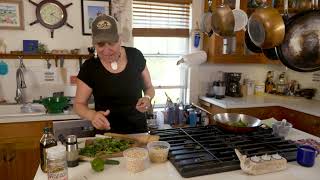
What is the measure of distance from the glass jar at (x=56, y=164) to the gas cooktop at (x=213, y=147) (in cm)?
48

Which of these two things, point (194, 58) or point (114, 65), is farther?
point (194, 58)

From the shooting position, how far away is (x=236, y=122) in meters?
1.72

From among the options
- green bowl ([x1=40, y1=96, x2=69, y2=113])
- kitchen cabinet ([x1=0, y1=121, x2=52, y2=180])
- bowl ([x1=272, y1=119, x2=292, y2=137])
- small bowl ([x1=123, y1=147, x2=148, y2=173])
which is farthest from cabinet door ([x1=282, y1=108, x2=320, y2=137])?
kitchen cabinet ([x1=0, y1=121, x2=52, y2=180])

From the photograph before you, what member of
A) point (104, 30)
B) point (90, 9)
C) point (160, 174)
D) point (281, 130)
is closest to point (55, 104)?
point (90, 9)

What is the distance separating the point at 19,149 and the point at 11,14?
1.33 m

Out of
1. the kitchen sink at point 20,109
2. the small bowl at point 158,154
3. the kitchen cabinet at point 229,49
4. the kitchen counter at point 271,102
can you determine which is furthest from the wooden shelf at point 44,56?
the small bowl at point 158,154

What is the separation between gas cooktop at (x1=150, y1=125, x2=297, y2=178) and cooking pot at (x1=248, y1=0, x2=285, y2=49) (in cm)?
54

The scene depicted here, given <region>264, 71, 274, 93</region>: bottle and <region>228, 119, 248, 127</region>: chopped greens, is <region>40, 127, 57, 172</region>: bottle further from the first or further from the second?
<region>264, 71, 274, 93</region>: bottle

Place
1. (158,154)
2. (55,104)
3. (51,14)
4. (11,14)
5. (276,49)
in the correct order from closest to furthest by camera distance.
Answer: (158,154) → (276,49) → (55,104) → (11,14) → (51,14)

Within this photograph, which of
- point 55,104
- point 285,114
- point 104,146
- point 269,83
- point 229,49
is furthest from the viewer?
point 269,83

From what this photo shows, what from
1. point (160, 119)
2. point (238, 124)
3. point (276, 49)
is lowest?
point (160, 119)

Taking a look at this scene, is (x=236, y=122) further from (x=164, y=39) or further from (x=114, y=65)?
(x=164, y=39)

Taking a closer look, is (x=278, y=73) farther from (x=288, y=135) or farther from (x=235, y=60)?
(x=288, y=135)

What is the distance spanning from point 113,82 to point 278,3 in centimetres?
247
